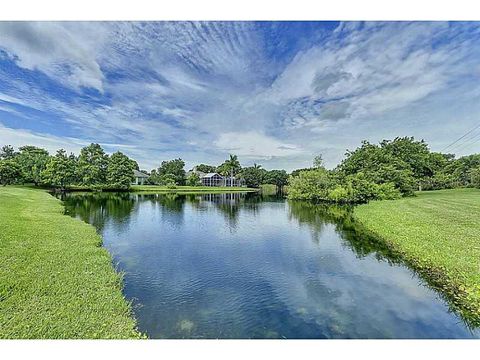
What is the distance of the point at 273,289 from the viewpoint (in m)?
6.17

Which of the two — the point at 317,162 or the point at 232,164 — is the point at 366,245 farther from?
the point at 232,164

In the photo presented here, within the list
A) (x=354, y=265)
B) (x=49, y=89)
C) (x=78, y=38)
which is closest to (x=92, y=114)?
(x=49, y=89)

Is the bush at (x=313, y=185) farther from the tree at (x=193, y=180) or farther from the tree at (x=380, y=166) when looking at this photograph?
the tree at (x=193, y=180)

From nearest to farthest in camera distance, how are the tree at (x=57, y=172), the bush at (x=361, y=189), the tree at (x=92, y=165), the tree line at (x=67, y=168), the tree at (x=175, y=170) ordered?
the bush at (x=361, y=189), the tree line at (x=67, y=168), the tree at (x=57, y=172), the tree at (x=92, y=165), the tree at (x=175, y=170)

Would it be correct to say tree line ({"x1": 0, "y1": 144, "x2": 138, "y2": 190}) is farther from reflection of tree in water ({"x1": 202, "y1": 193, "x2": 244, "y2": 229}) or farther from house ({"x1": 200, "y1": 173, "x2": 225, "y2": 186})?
house ({"x1": 200, "y1": 173, "x2": 225, "y2": 186})

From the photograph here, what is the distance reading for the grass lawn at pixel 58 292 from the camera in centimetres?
376

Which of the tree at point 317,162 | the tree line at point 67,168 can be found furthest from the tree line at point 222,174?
the tree at point 317,162

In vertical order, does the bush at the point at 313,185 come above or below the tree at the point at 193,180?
below

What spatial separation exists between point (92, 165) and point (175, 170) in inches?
679

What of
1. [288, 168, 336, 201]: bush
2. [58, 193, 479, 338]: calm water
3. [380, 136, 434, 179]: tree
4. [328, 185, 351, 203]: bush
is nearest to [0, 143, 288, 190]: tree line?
[288, 168, 336, 201]: bush

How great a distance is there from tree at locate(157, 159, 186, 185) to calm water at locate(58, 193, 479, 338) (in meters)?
42.0

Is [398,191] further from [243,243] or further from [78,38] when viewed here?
[78,38]

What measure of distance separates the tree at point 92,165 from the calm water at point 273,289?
2963 centimetres
